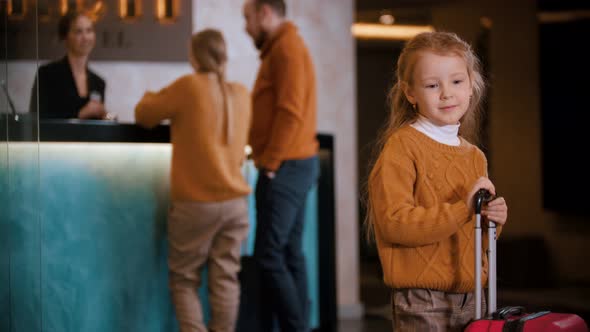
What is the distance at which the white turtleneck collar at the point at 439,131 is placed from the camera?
1740 millimetres

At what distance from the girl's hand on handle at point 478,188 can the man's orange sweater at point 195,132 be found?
1.77 metres

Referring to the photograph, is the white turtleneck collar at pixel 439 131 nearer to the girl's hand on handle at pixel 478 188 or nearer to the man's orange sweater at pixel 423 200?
the man's orange sweater at pixel 423 200

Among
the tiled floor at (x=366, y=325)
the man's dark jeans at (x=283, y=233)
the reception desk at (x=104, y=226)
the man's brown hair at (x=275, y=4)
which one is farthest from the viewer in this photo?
the tiled floor at (x=366, y=325)

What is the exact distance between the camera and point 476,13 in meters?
7.79

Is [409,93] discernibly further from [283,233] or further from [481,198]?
[283,233]

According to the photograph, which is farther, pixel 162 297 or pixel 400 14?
pixel 400 14

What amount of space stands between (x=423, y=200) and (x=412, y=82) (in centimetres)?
24

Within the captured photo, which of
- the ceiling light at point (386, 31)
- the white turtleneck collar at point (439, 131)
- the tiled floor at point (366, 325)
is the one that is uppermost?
the ceiling light at point (386, 31)

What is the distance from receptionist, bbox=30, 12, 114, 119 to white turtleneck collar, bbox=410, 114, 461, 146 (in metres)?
1.86

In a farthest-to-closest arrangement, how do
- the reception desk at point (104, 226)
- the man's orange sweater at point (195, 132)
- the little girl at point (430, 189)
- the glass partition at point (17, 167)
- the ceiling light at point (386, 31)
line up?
the ceiling light at point (386, 31) → the man's orange sweater at point (195, 132) → the reception desk at point (104, 226) → the glass partition at point (17, 167) → the little girl at point (430, 189)

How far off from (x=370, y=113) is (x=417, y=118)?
8.54 meters

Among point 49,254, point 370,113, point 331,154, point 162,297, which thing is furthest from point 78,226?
point 370,113

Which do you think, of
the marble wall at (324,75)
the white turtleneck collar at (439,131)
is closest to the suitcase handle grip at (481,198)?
the white turtleneck collar at (439,131)

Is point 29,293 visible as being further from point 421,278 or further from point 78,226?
point 421,278
